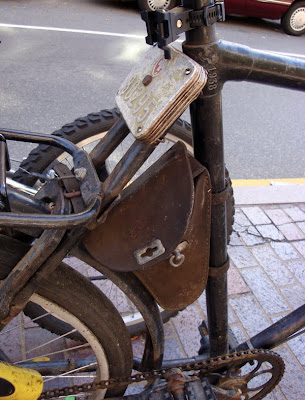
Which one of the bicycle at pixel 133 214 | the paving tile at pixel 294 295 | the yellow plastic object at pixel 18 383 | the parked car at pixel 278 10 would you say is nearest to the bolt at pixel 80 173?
the bicycle at pixel 133 214

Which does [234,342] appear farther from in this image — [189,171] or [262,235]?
[262,235]

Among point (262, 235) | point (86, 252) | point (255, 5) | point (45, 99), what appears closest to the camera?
point (86, 252)

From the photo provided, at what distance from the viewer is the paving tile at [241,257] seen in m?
2.84

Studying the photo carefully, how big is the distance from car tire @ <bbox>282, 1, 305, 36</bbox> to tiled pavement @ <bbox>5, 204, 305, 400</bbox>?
259 inches

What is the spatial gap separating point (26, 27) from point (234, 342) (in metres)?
6.94

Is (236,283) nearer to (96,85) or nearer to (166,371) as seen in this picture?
(166,371)

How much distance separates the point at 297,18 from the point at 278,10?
18.0 inches

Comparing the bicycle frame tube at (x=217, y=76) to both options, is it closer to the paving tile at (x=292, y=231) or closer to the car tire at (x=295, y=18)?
the paving tile at (x=292, y=231)

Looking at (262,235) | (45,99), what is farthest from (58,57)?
(262,235)

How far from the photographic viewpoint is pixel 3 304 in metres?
1.13

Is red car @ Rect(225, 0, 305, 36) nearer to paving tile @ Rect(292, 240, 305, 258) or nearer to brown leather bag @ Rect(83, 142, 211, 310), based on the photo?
paving tile @ Rect(292, 240, 305, 258)

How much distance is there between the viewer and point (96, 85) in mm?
5277

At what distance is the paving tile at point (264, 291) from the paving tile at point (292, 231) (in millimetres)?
485

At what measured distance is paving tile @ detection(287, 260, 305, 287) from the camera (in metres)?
2.76
